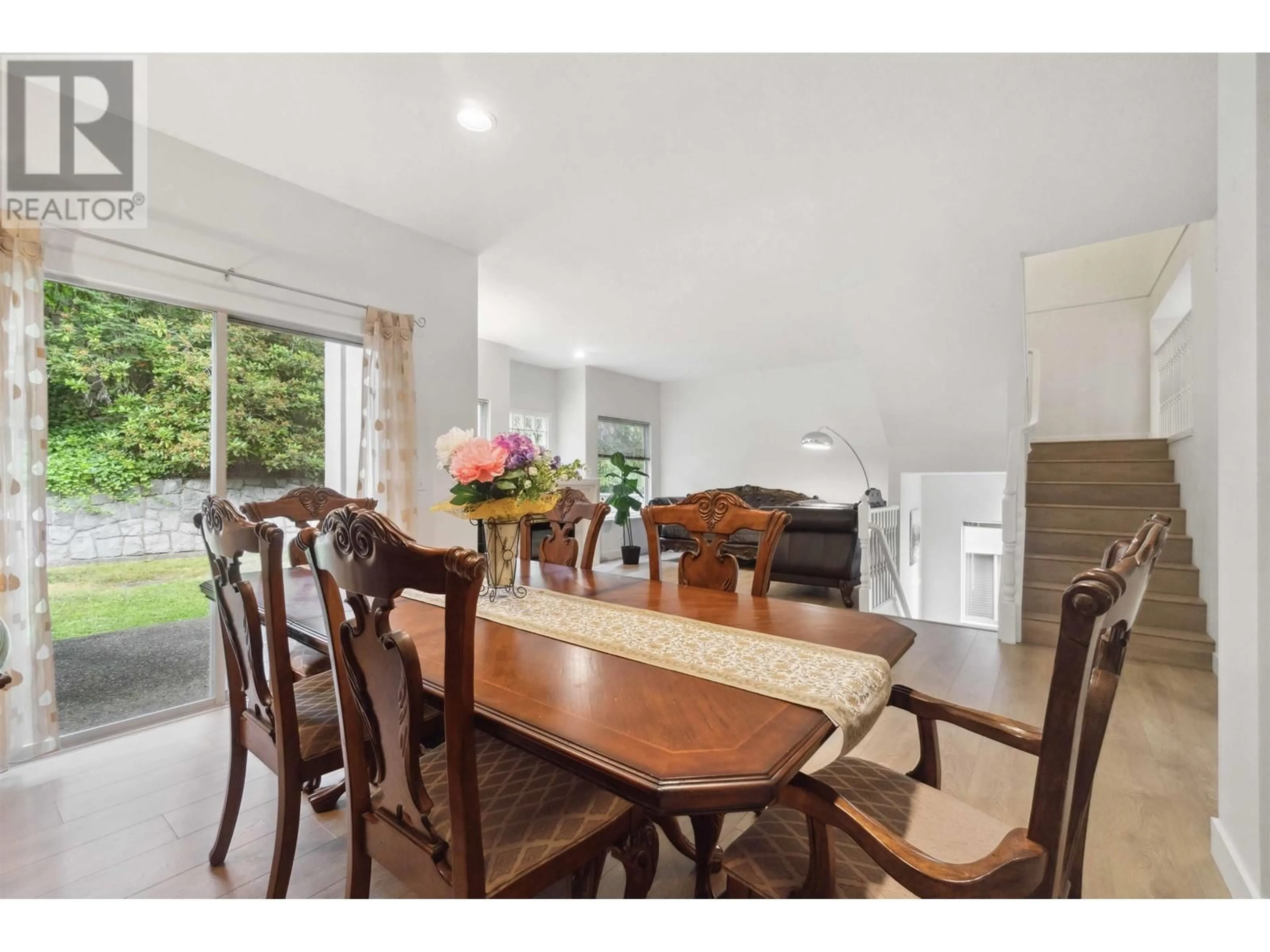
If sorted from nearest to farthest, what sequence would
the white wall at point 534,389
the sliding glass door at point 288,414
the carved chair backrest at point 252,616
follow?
the carved chair backrest at point 252,616
the sliding glass door at point 288,414
the white wall at point 534,389

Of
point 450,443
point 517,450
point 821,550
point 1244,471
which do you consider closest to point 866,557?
point 821,550

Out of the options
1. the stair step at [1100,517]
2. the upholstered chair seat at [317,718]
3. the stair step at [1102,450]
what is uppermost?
the stair step at [1102,450]

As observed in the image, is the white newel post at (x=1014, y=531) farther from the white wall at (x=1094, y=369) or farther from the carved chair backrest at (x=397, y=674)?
the carved chair backrest at (x=397, y=674)

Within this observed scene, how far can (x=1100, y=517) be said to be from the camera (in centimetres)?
391

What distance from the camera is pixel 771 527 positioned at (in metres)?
Answer: 1.71

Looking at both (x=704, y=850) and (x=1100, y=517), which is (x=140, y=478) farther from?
(x=1100, y=517)

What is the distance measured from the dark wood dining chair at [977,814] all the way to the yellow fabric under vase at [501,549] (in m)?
0.93

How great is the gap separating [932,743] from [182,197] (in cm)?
345

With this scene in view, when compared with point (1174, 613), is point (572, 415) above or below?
above

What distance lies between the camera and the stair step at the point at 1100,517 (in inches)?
147

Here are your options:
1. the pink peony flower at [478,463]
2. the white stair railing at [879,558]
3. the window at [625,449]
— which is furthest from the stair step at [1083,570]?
the window at [625,449]

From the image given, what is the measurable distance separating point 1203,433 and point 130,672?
234 inches

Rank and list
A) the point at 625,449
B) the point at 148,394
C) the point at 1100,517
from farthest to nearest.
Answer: the point at 625,449, the point at 1100,517, the point at 148,394
